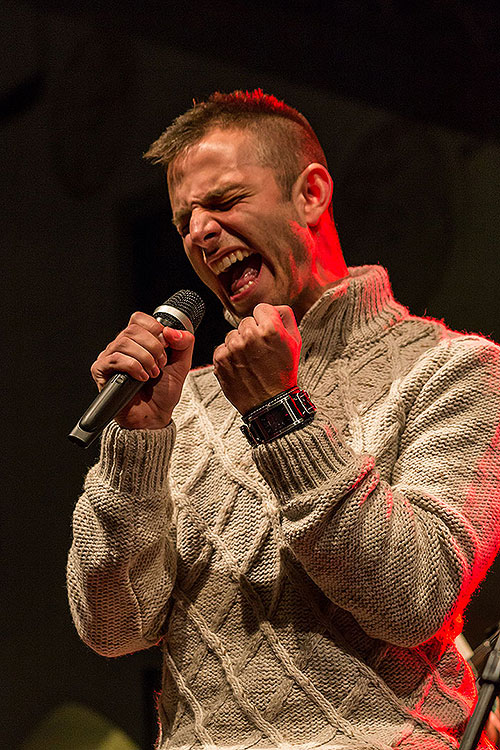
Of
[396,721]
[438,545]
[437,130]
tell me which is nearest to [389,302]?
[438,545]

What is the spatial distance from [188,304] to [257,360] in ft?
0.72

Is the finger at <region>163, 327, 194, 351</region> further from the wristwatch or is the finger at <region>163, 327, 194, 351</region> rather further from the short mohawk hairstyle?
the short mohawk hairstyle

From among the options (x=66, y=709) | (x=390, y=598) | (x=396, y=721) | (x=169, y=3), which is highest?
(x=169, y=3)

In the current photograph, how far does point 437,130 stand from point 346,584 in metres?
1.34

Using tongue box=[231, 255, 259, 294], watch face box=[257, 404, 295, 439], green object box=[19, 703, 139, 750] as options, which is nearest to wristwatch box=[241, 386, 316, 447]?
watch face box=[257, 404, 295, 439]

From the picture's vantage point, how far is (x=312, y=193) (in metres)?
1.52

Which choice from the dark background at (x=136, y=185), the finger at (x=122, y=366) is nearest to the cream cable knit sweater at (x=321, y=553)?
the finger at (x=122, y=366)

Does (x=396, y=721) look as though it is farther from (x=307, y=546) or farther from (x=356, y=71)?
(x=356, y=71)

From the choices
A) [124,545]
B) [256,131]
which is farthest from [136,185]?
[124,545]

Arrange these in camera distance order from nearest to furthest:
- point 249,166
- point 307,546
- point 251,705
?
1. point 307,546
2. point 251,705
3. point 249,166

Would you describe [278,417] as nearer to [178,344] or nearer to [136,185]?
[178,344]

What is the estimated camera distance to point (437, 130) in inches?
82.3

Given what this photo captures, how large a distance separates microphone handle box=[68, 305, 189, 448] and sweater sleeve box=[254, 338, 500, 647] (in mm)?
184

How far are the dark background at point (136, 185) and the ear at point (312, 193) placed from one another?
1.87ft
